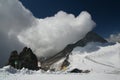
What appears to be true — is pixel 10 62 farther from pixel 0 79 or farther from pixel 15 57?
pixel 0 79

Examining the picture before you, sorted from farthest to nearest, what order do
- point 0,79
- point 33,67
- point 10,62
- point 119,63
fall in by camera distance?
1. point 119,63
2. point 33,67
3. point 10,62
4. point 0,79

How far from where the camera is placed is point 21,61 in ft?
326

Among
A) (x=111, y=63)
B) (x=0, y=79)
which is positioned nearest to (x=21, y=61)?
(x=0, y=79)

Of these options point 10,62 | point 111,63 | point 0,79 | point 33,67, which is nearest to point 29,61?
point 33,67

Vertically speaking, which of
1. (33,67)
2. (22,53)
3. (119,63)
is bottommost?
(33,67)

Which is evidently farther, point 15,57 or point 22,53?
point 22,53

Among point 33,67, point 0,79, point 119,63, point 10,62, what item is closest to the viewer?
point 0,79

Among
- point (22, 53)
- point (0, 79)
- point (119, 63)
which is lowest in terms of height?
point (0, 79)

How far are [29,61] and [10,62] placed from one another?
31.4 ft

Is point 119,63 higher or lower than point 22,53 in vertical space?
higher

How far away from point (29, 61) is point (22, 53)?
23.3ft

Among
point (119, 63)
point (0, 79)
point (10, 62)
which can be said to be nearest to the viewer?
point (0, 79)

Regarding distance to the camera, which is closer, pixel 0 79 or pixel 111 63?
pixel 0 79

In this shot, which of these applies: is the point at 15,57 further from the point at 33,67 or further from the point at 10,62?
the point at 33,67
